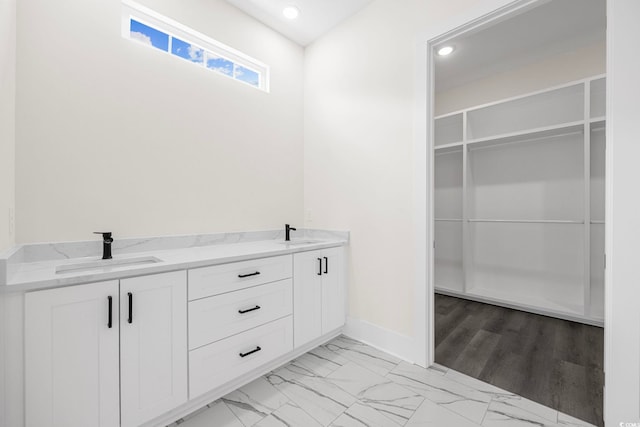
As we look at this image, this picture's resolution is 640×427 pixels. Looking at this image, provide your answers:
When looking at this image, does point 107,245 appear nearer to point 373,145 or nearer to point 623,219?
point 373,145

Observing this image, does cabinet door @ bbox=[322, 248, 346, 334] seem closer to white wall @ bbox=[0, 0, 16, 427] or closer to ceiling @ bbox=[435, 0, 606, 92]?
white wall @ bbox=[0, 0, 16, 427]

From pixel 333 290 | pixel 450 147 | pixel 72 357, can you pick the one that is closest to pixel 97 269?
pixel 72 357

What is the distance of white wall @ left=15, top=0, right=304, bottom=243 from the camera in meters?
1.44

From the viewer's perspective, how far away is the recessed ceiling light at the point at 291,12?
7.36 feet

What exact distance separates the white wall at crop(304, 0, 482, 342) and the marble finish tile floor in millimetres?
397

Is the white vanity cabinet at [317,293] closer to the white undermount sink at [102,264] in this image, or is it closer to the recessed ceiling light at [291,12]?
the white undermount sink at [102,264]

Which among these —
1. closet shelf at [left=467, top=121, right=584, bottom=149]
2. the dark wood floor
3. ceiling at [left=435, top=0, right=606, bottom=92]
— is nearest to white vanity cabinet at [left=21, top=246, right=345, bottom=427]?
the dark wood floor

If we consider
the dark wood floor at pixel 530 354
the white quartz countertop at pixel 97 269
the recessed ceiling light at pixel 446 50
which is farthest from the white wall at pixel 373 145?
the recessed ceiling light at pixel 446 50

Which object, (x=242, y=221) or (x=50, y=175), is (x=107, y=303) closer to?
(x=50, y=175)

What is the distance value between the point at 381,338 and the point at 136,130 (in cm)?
234

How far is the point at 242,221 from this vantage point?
2311mm

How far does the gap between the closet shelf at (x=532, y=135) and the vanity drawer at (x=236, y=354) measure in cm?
288

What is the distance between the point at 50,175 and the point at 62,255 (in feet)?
1.48

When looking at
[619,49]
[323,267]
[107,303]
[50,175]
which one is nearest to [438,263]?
[323,267]
